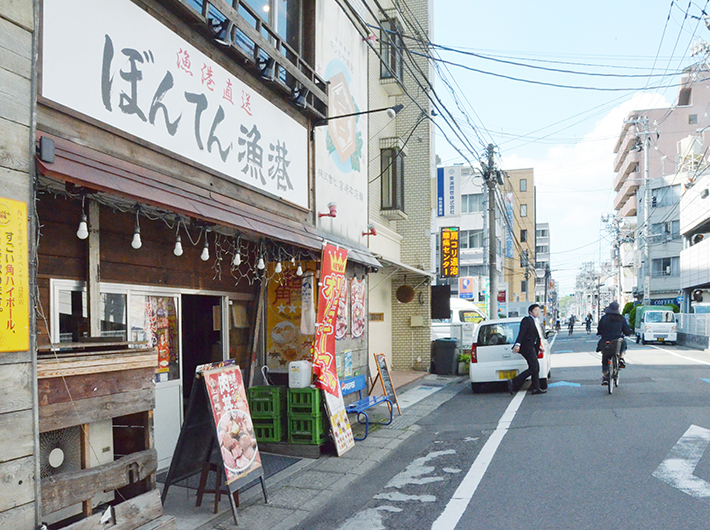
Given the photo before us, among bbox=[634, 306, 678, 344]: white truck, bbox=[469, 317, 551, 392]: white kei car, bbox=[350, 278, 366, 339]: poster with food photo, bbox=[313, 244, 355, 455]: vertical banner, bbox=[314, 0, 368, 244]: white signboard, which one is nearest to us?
bbox=[313, 244, 355, 455]: vertical banner

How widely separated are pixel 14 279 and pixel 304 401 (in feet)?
15.3

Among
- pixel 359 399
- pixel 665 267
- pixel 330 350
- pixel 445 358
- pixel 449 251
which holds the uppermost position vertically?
pixel 449 251

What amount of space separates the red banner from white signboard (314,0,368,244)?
4.40ft

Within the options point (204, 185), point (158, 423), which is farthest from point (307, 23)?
point (158, 423)

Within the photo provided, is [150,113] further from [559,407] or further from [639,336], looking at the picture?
[639,336]

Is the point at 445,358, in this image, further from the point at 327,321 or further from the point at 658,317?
the point at 658,317

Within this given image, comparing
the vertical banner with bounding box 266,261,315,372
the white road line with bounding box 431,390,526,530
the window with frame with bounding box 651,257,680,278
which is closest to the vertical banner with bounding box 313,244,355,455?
the vertical banner with bounding box 266,261,315,372

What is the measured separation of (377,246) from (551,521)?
37.1 feet

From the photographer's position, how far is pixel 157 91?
5656 mm

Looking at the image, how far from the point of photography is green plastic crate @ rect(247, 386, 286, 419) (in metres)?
7.88

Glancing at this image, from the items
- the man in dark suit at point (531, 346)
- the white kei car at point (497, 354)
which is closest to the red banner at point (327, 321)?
the man in dark suit at point (531, 346)

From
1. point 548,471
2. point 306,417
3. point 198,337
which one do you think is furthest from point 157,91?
point 548,471

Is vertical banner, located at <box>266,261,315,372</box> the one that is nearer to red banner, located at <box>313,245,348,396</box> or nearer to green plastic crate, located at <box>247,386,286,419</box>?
red banner, located at <box>313,245,348,396</box>

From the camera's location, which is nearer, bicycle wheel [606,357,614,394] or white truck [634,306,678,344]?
bicycle wheel [606,357,614,394]
